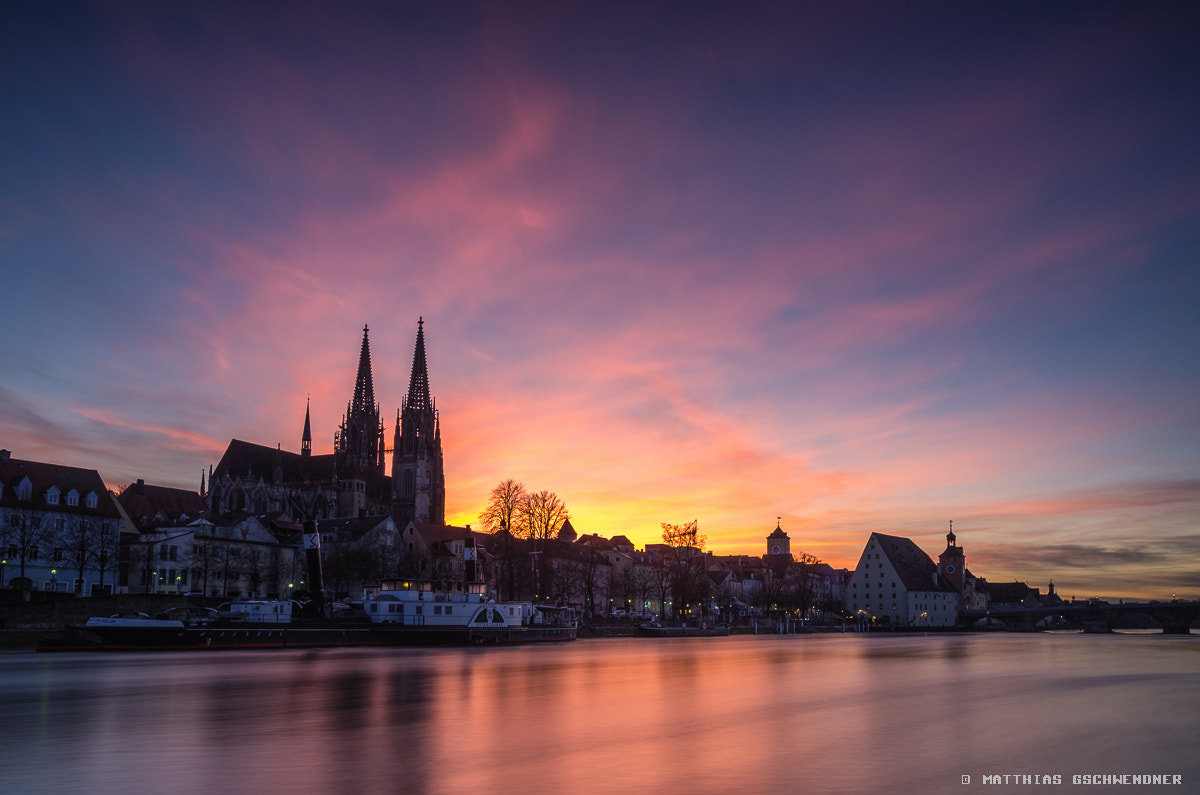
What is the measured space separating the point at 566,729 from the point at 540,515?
85.8 meters

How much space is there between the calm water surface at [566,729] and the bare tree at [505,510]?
60.4 m

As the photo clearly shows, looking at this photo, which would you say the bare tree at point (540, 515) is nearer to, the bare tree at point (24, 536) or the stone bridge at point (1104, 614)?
the bare tree at point (24, 536)

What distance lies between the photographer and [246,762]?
1984cm

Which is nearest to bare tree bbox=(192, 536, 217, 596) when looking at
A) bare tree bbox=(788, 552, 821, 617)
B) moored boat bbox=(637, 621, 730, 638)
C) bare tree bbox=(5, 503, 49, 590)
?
bare tree bbox=(5, 503, 49, 590)

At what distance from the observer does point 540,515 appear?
111 meters

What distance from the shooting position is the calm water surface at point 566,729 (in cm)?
1842

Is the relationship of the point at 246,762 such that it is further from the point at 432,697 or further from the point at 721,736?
the point at 432,697

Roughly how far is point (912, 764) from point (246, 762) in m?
14.7

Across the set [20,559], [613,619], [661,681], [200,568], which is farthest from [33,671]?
[613,619]

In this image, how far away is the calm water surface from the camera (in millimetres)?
18422

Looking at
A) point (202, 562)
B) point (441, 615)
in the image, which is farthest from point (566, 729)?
point (202, 562)

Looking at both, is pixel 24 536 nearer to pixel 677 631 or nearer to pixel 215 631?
pixel 215 631

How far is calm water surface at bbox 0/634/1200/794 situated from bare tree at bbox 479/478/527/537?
2376 inches

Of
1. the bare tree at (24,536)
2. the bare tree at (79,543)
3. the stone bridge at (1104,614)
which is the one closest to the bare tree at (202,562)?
the bare tree at (79,543)
